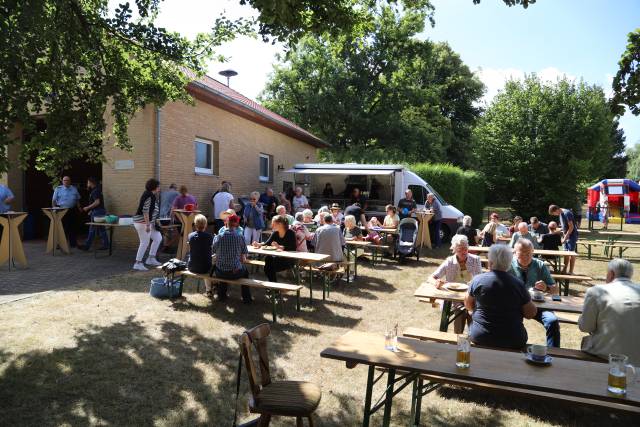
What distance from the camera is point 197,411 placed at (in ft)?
12.2

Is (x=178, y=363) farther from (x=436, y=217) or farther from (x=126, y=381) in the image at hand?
(x=436, y=217)

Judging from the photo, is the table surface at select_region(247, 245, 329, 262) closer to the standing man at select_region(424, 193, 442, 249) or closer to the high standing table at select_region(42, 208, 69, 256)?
the high standing table at select_region(42, 208, 69, 256)

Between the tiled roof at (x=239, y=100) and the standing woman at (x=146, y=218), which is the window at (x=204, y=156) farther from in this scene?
the standing woman at (x=146, y=218)

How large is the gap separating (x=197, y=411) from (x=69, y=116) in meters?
4.58

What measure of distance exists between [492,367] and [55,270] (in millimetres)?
8653

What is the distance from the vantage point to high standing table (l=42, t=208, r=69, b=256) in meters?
10.6

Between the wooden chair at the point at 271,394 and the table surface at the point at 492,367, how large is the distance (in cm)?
31

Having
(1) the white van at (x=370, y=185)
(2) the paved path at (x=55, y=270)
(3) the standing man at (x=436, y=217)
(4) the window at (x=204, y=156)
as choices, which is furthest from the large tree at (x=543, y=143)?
(2) the paved path at (x=55, y=270)

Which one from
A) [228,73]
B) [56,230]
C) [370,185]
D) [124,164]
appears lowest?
[56,230]

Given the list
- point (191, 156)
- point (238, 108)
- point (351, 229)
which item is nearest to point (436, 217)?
point (351, 229)

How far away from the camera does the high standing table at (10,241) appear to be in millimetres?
8797

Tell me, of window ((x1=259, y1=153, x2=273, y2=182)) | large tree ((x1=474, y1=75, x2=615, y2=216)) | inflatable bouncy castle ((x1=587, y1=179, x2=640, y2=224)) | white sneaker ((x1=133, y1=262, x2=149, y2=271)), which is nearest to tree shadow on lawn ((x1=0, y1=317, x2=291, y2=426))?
white sneaker ((x1=133, y1=262, x2=149, y2=271))

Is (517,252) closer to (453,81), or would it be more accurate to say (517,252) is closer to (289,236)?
(289,236)

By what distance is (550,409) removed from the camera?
12.8 ft
